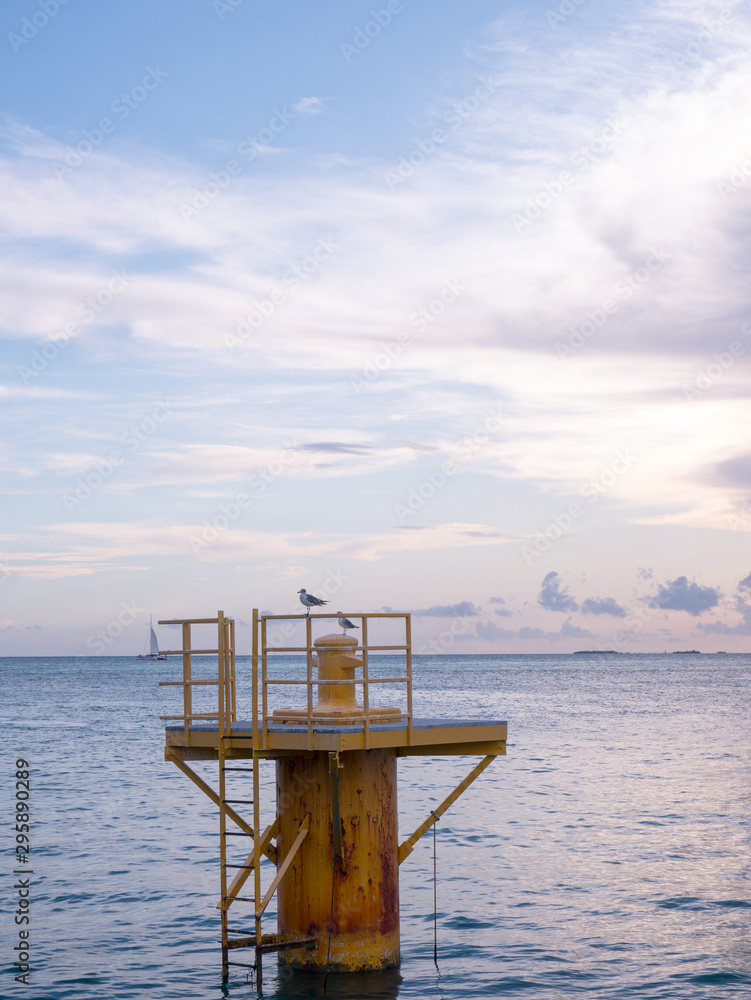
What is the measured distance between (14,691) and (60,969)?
367 ft

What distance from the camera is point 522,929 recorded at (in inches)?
701

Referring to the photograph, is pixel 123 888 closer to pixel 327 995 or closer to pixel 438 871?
pixel 438 871

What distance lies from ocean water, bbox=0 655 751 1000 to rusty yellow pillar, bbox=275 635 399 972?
426mm

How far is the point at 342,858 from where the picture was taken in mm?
13023

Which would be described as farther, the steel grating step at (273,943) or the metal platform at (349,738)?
the steel grating step at (273,943)

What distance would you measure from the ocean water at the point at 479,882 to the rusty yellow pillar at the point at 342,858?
43 cm

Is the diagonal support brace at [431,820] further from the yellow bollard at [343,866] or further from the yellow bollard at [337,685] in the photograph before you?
the yellow bollard at [337,685]

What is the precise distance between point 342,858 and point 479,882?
933 centimetres

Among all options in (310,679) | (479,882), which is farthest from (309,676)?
(479,882)

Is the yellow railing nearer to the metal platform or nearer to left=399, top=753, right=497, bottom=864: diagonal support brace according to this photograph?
the metal platform

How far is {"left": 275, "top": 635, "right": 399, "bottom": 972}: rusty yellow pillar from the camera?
12984mm

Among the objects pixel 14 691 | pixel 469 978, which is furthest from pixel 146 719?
pixel 469 978

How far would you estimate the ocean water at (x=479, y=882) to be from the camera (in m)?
14.9

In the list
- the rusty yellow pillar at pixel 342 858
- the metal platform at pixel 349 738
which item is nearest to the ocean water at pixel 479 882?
the rusty yellow pillar at pixel 342 858
